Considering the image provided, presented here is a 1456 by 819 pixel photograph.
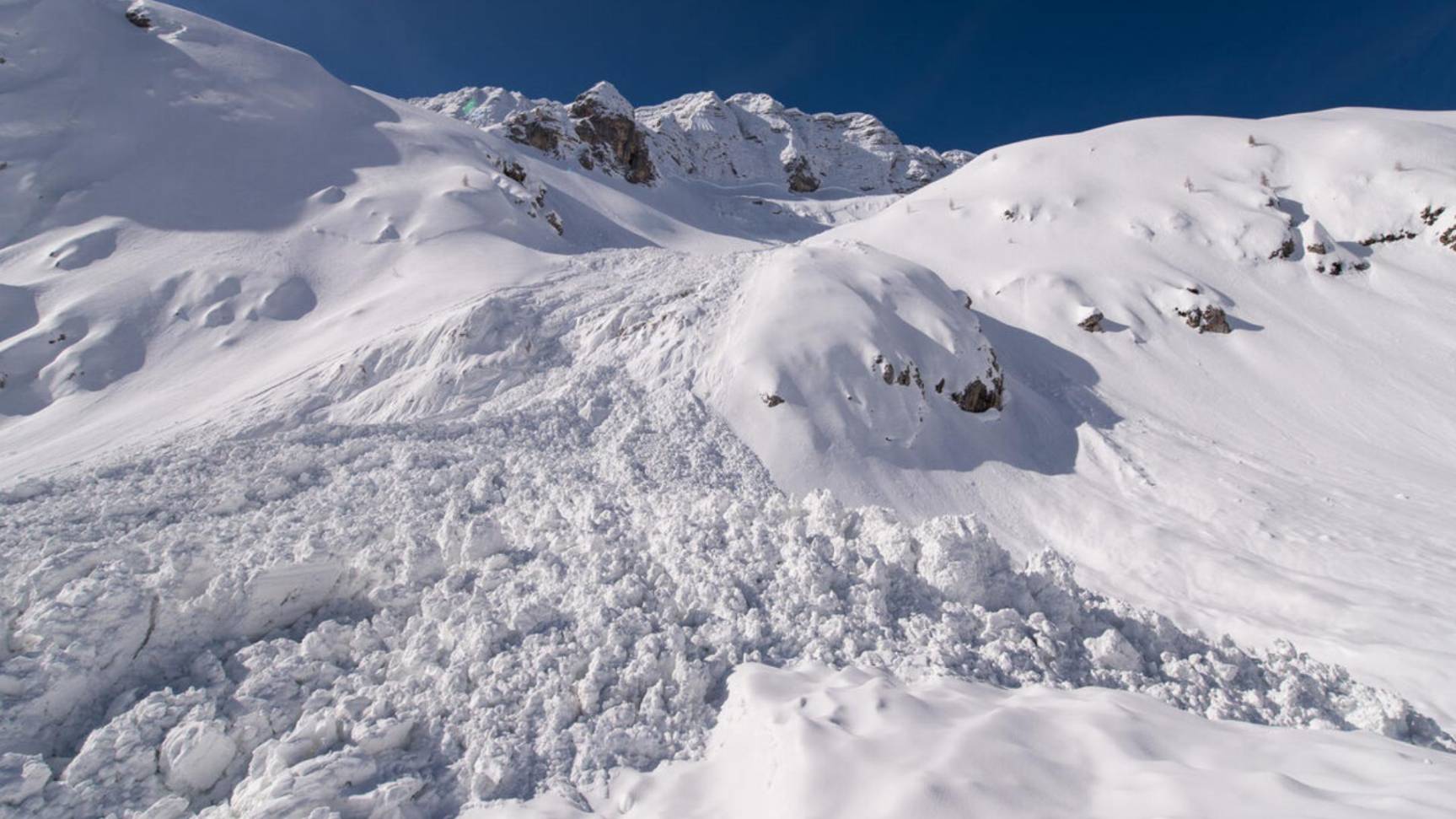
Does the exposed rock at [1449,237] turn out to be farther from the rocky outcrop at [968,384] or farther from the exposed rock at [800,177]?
the exposed rock at [800,177]

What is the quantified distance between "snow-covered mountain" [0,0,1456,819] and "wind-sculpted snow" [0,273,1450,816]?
37 mm

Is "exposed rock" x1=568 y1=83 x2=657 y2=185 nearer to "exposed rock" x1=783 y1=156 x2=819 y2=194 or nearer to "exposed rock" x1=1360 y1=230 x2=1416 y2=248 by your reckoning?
"exposed rock" x1=783 y1=156 x2=819 y2=194

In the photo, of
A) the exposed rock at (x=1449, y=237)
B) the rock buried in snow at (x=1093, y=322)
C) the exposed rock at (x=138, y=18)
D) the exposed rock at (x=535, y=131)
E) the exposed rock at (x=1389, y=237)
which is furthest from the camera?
the exposed rock at (x=535, y=131)

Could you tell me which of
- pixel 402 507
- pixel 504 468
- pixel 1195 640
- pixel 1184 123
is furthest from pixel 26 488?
pixel 1184 123

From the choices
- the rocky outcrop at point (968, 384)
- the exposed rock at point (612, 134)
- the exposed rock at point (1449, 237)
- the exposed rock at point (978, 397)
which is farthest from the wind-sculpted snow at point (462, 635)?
the exposed rock at point (612, 134)

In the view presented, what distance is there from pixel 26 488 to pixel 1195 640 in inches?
523

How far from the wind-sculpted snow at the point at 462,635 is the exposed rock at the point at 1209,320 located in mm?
12897

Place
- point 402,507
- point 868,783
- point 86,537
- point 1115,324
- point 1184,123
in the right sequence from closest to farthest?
point 868,783 < point 86,537 < point 402,507 < point 1115,324 < point 1184,123

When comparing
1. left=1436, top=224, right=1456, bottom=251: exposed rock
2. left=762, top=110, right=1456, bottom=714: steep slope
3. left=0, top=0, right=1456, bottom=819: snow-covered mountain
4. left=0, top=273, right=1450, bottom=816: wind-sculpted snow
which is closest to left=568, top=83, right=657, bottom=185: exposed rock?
left=0, top=0, right=1456, bottom=819: snow-covered mountain

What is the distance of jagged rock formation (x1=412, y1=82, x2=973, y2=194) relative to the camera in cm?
4678

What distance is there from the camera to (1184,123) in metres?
23.9

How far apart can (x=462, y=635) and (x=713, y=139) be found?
225ft

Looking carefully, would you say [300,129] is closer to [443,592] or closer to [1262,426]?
[443,592]

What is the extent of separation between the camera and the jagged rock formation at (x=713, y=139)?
153ft
